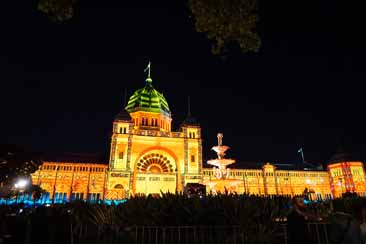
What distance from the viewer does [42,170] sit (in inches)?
1441

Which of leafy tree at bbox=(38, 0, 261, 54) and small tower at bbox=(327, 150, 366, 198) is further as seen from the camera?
small tower at bbox=(327, 150, 366, 198)

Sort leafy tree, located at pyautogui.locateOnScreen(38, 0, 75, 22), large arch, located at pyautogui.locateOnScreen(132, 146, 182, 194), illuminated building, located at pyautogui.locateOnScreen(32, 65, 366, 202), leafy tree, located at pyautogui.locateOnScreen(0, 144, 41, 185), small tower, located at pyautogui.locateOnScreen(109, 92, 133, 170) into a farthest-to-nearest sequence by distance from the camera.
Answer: large arch, located at pyautogui.locateOnScreen(132, 146, 182, 194) → small tower, located at pyautogui.locateOnScreen(109, 92, 133, 170) → illuminated building, located at pyautogui.locateOnScreen(32, 65, 366, 202) → leafy tree, located at pyautogui.locateOnScreen(0, 144, 41, 185) → leafy tree, located at pyautogui.locateOnScreen(38, 0, 75, 22)

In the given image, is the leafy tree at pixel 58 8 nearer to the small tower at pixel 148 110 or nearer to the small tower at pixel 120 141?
the small tower at pixel 120 141

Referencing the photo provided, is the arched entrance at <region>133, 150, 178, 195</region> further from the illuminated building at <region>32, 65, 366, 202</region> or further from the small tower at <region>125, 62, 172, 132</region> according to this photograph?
the small tower at <region>125, 62, 172, 132</region>

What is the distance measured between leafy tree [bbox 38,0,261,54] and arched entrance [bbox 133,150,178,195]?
33.1 metres

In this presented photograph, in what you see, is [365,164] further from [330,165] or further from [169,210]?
[169,210]

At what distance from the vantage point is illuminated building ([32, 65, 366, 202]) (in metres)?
36.7

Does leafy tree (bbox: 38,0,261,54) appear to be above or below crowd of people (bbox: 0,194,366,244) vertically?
above

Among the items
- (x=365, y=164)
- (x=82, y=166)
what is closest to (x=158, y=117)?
(x=82, y=166)

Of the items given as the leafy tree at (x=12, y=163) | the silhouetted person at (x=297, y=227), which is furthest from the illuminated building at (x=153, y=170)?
the silhouetted person at (x=297, y=227)

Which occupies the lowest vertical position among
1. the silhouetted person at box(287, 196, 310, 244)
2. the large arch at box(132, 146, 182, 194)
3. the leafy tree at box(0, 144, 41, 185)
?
the silhouetted person at box(287, 196, 310, 244)

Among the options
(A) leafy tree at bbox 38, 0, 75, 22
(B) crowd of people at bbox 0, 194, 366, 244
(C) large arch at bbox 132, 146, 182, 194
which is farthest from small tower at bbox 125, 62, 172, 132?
(A) leafy tree at bbox 38, 0, 75, 22

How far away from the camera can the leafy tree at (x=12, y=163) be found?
2438 centimetres

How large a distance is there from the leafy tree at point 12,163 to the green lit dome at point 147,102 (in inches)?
884
